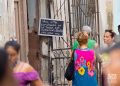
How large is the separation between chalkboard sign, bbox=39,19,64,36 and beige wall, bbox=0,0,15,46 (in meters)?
2.16

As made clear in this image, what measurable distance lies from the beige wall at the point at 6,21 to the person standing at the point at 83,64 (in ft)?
7.44

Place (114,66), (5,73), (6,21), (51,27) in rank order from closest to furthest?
(5,73) → (114,66) → (6,21) → (51,27)

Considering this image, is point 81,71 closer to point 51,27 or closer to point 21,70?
point 21,70

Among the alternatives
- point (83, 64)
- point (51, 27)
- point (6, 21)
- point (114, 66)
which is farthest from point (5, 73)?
point (51, 27)

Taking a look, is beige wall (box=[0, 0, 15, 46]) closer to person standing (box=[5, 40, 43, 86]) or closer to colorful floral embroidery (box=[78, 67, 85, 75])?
colorful floral embroidery (box=[78, 67, 85, 75])

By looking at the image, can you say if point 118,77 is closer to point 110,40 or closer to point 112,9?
point 110,40

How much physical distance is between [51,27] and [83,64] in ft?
15.5

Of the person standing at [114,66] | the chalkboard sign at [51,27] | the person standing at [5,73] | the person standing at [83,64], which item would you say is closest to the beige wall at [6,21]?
the chalkboard sign at [51,27]

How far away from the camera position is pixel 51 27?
1361 cm

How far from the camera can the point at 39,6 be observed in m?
14.2

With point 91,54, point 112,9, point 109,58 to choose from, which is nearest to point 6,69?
point 109,58

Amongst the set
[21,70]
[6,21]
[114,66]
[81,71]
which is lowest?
[81,71]

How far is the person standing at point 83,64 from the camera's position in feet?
29.5

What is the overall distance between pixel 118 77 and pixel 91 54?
17.5 ft
